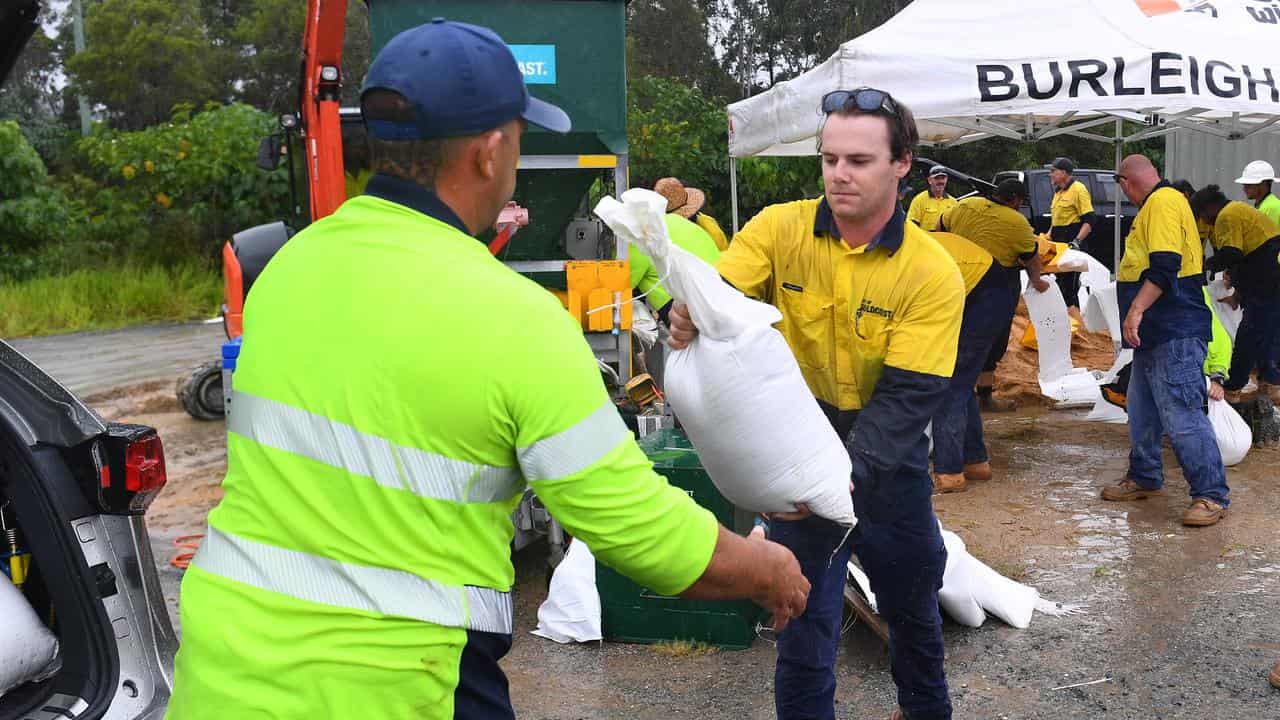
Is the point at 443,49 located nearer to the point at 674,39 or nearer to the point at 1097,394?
the point at 1097,394

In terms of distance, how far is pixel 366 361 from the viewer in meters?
1.52

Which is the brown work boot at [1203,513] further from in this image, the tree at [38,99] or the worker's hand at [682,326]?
the tree at [38,99]

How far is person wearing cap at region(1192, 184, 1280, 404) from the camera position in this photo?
809 centimetres

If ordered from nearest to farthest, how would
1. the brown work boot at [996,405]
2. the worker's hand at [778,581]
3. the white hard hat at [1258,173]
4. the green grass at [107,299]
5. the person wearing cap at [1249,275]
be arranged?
the worker's hand at [778,581] → the person wearing cap at [1249,275] → the white hard hat at [1258,173] → the brown work boot at [996,405] → the green grass at [107,299]

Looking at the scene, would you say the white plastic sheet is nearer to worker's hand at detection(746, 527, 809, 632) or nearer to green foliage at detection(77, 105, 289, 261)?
worker's hand at detection(746, 527, 809, 632)

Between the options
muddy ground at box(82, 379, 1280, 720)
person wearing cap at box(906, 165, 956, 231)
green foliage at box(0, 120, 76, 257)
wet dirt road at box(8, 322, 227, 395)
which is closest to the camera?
muddy ground at box(82, 379, 1280, 720)

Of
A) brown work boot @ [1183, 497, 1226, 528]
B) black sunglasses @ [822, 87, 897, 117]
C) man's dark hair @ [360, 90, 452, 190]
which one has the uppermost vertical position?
black sunglasses @ [822, 87, 897, 117]

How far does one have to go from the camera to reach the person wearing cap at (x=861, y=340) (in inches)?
116

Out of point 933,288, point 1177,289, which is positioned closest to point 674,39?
point 1177,289

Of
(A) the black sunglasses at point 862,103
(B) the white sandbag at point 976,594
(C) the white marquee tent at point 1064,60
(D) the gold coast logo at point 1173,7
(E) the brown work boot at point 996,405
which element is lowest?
(E) the brown work boot at point 996,405

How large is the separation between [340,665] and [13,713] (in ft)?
4.72

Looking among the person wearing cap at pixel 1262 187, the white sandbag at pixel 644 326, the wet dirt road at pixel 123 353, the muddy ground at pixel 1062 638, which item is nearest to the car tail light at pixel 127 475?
the muddy ground at pixel 1062 638

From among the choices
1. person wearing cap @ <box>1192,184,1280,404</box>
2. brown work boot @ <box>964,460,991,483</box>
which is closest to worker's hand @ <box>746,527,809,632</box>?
brown work boot @ <box>964,460,991,483</box>

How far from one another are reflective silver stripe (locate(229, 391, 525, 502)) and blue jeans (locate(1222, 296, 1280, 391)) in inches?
324
